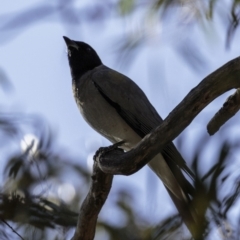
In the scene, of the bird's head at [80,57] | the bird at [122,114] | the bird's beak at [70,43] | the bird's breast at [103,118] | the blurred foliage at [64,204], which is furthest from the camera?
the bird's beak at [70,43]

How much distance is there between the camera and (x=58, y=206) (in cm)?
238

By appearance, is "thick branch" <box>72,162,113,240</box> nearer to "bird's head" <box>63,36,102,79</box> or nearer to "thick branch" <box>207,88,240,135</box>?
"thick branch" <box>207,88,240,135</box>

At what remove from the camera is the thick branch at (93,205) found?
7.59 feet

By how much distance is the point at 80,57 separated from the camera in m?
3.70

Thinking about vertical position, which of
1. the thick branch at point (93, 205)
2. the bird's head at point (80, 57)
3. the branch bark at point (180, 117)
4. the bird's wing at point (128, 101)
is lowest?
the thick branch at point (93, 205)

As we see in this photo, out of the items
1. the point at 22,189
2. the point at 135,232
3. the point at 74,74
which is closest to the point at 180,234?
the point at 135,232

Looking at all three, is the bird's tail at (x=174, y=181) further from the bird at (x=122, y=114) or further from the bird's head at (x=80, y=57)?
the bird's head at (x=80, y=57)

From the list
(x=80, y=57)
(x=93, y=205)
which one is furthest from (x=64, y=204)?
(x=80, y=57)

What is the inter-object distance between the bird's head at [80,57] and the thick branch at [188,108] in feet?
5.32

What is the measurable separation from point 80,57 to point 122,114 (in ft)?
2.58

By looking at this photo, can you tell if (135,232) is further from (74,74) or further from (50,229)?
(74,74)

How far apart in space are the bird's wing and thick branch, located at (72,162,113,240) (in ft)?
1.95

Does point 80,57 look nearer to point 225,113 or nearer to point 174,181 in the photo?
point 174,181

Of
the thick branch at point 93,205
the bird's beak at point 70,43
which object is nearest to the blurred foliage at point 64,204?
the thick branch at point 93,205
